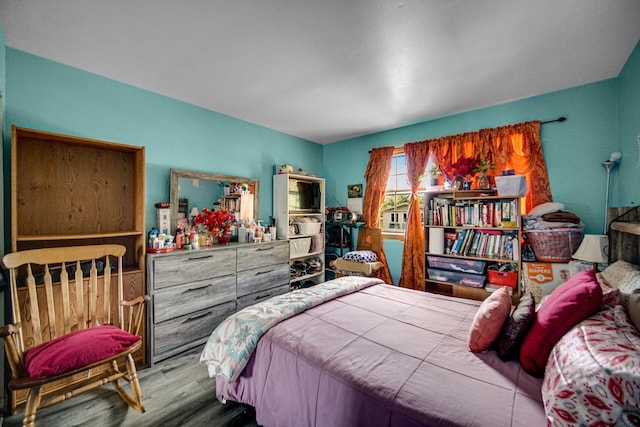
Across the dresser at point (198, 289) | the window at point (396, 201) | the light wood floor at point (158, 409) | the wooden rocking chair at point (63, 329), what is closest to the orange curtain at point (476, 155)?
the window at point (396, 201)

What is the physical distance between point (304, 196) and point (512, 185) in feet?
8.61

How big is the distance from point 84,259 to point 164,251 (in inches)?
22.9

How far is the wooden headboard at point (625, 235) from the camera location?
1.72m

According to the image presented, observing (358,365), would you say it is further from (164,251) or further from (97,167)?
(97,167)

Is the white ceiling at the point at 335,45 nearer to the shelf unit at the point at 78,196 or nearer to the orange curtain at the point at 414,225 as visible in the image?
the shelf unit at the point at 78,196

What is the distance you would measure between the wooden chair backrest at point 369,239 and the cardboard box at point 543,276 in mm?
1753

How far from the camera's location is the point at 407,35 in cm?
183

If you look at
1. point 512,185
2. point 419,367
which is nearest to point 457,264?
point 512,185

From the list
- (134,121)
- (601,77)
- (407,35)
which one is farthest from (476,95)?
(134,121)

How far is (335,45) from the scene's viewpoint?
76.7 inches

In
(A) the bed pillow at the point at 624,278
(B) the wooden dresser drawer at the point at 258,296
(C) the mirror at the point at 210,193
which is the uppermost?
(C) the mirror at the point at 210,193

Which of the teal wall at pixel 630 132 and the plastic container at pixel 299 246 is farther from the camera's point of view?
the plastic container at pixel 299 246

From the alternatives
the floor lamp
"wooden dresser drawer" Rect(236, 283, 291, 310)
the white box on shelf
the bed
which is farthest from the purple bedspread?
the floor lamp

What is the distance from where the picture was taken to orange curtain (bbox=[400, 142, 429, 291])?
3.56 meters
